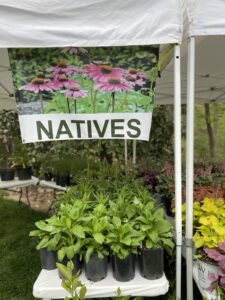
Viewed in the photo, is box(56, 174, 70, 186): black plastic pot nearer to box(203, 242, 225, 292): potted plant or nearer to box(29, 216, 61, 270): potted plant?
box(29, 216, 61, 270): potted plant

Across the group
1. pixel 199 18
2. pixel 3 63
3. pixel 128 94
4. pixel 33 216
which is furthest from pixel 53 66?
pixel 33 216

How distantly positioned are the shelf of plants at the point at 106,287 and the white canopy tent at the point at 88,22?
1282 mm

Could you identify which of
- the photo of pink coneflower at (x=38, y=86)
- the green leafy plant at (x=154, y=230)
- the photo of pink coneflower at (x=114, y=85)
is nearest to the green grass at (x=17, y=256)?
the green leafy plant at (x=154, y=230)

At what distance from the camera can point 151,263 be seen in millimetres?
1325

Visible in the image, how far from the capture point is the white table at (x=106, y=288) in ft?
4.17

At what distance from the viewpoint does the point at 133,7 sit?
1231mm

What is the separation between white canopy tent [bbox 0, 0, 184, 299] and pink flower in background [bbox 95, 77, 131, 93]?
0.25m

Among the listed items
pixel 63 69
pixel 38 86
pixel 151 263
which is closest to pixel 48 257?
pixel 151 263

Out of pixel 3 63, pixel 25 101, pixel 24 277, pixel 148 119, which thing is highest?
pixel 3 63

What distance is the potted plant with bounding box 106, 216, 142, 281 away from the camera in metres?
1.29

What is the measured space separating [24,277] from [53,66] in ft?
7.06

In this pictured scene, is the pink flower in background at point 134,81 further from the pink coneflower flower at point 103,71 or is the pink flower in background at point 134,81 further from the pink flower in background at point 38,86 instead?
the pink flower in background at point 38,86

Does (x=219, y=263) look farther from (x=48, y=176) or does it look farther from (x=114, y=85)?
(x=48, y=176)

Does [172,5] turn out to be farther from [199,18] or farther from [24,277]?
[24,277]
